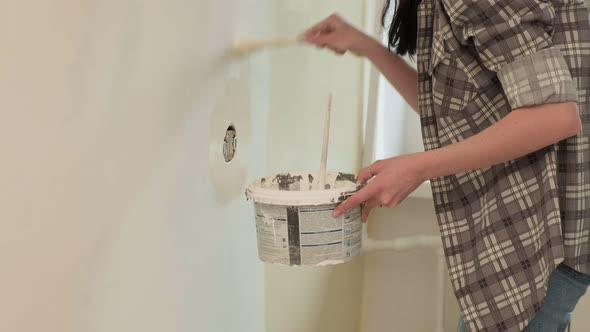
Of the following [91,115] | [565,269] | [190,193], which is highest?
[91,115]

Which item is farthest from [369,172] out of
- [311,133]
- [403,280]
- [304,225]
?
[403,280]

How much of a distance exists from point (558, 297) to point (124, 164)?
2.00 feet

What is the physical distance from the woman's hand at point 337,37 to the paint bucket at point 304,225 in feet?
0.94

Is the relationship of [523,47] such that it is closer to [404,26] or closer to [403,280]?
[404,26]

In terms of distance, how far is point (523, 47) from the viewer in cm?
71

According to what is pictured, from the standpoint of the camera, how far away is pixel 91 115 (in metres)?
0.53

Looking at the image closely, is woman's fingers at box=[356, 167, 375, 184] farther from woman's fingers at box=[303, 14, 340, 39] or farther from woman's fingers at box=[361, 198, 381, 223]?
woman's fingers at box=[303, 14, 340, 39]

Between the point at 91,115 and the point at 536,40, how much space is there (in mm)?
514

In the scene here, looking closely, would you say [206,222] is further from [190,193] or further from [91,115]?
[91,115]

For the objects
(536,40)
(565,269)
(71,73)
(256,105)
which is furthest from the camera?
(256,105)

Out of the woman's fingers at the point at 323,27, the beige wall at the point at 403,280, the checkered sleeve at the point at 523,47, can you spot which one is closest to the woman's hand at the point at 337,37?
the woman's fingers at the point at 323,27

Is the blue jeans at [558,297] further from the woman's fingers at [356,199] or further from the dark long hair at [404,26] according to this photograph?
the dark long hair at [404,26]

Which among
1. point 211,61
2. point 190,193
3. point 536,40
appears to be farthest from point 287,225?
point 536,40

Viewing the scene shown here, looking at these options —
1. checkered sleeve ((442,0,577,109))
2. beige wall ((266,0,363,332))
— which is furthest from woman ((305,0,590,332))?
beige wall ((266,0,363,332))
